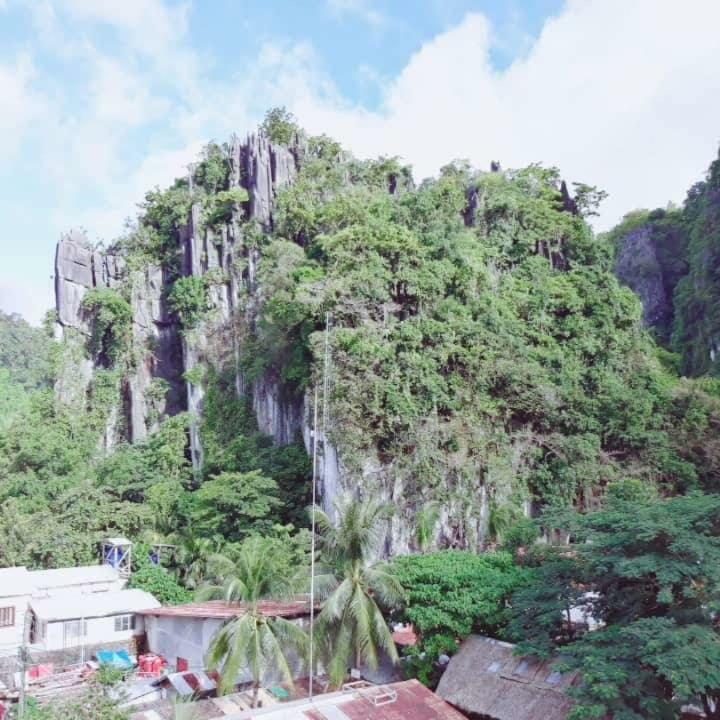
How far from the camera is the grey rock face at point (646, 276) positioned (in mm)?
38094

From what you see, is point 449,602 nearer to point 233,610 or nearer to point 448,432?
point 233,610

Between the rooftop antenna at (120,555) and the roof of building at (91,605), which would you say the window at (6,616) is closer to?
the roof of building at (91,605)

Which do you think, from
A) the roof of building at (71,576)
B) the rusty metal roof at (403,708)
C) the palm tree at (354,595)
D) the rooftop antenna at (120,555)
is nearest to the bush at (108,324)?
the rooftop antenna at (120,555)

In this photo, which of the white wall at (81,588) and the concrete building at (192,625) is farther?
the white wall at (81,588)

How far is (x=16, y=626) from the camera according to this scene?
18766mm

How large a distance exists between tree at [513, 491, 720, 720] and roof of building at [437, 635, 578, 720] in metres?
0.50

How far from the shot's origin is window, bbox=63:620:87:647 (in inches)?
716

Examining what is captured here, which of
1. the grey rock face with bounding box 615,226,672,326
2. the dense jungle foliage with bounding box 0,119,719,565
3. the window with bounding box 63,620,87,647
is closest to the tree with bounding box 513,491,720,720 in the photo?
the dense jungle foliage with bounding box 0,119,719,565

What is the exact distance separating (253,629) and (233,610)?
244 centimetres

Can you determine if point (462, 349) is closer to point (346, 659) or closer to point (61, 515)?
point (346, 659)

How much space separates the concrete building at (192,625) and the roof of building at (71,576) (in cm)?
280

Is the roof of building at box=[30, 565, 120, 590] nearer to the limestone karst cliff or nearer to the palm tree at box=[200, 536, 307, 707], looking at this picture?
the limestone karst cliff

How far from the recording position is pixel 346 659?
13.6 m

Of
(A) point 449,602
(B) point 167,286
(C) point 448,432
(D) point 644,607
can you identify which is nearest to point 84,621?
(A) point 449,602
